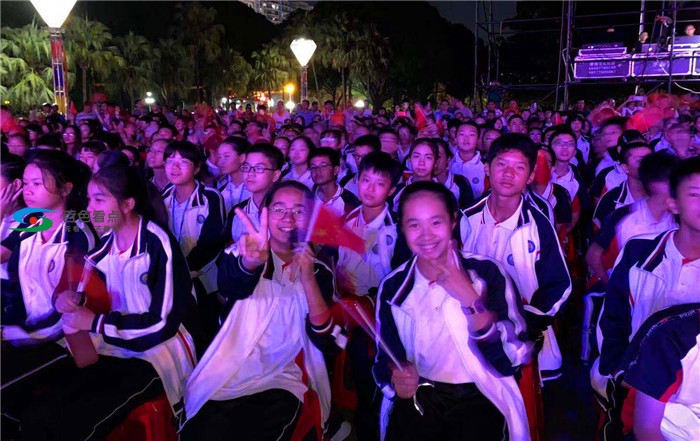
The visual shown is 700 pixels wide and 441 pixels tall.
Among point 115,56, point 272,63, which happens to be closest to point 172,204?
point 115,56

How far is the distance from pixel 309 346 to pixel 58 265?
4.43 ft

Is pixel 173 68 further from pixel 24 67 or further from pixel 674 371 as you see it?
pixel 674 371

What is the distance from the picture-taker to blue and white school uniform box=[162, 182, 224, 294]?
428cm

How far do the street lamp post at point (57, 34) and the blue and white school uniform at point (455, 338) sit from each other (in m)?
8.07

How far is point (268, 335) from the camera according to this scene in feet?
9.04

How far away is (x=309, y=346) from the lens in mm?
2797

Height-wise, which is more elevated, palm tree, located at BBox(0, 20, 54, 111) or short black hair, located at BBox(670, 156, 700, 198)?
palm tree, located at BBox(0, 20, 54, 111)

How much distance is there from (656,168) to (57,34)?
9104mm

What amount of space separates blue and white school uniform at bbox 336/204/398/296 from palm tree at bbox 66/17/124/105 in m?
17.8

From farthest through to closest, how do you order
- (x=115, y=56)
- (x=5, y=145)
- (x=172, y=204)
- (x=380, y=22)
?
(x=380, y=22), (x=115, y=56), (x=5, y=145), (x=172, y=204)

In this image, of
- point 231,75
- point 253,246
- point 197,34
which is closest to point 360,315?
point 253,246

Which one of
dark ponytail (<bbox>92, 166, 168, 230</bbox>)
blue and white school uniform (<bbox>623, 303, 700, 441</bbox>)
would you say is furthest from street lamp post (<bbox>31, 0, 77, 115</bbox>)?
blue and white school uniform (<bbox>623, 303, 700, 441</bbox>)

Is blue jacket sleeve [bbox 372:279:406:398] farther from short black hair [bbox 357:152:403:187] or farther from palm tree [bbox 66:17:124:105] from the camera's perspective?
palm tree [bbox 66:17:124:105]

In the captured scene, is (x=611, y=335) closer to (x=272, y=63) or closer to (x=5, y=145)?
(x=5, y=145)
